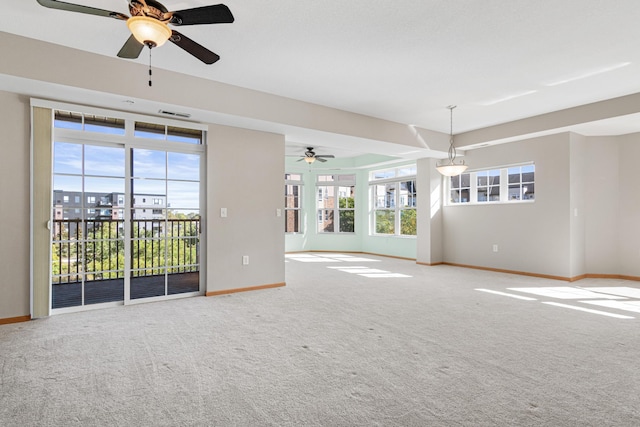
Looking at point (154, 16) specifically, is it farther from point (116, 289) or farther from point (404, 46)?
point (116, 289)

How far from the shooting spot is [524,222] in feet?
21.2

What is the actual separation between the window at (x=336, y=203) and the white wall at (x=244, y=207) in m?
4.95

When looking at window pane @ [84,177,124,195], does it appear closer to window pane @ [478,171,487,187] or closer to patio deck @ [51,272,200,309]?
patio deck @ [51,272,200,309]

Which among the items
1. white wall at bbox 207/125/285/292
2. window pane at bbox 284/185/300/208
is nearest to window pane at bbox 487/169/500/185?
white wall at bbox 207/125/285/292

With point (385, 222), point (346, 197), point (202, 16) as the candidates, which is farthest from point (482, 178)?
point (202, 16)

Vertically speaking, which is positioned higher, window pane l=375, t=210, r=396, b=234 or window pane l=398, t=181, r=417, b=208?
window pane l=398, t=181, r=417, b=208

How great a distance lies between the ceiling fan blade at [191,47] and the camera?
8.34 ft

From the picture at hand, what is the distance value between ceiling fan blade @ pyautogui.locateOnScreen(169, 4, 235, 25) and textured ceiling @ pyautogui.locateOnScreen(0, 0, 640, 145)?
18.5 inches

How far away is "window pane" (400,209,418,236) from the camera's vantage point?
888 centimetres

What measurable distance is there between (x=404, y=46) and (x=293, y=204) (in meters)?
7.21

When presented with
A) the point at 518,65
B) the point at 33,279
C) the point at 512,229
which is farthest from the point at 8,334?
the point at 512,229

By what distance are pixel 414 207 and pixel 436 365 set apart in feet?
21.4

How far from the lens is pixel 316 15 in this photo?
9.50 feet

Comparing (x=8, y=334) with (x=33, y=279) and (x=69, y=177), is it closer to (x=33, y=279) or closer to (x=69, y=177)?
(x=33, y=279)
